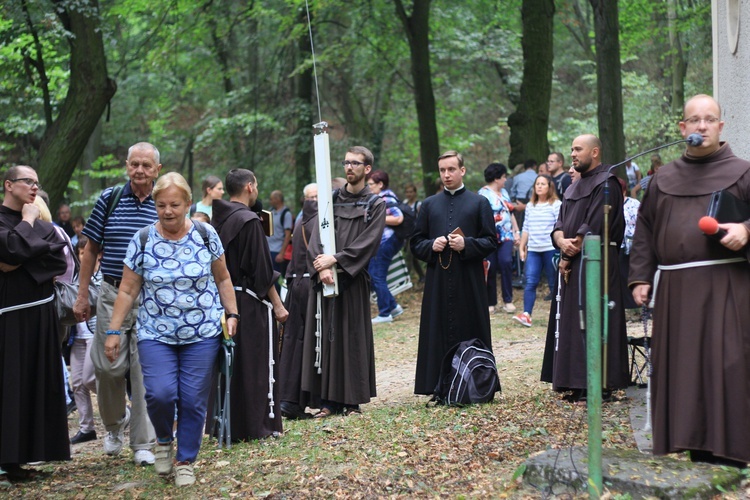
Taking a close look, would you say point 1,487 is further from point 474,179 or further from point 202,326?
point 474,179

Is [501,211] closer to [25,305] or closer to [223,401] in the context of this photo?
[223,401]

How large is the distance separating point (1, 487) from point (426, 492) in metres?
3.06

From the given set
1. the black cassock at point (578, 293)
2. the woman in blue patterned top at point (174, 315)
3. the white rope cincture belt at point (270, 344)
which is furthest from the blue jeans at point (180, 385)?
the black cassock at point (578, 293)

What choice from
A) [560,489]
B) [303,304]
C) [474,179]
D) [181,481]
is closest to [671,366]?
[560,489]

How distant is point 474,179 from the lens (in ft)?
94.8

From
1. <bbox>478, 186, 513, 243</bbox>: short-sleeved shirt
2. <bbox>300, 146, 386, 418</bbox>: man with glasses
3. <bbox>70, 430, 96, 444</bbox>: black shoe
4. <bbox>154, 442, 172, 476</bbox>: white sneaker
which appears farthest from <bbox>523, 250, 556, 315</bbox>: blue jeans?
<bbox>154, 442, 172, 476</bbox>: white sneaker

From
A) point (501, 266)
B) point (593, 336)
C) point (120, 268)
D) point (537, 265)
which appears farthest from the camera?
point (501, 266)

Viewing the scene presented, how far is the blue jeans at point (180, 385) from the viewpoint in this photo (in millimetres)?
6168

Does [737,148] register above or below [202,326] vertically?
above

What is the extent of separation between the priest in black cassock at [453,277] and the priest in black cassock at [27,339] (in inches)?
133

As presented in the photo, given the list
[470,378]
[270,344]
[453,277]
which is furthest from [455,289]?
[270,344]

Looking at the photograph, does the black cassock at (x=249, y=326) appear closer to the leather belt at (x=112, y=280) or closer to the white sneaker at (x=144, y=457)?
the white sneaker at (x=144, y=457)

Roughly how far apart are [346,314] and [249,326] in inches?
51.1

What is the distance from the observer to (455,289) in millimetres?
8867
